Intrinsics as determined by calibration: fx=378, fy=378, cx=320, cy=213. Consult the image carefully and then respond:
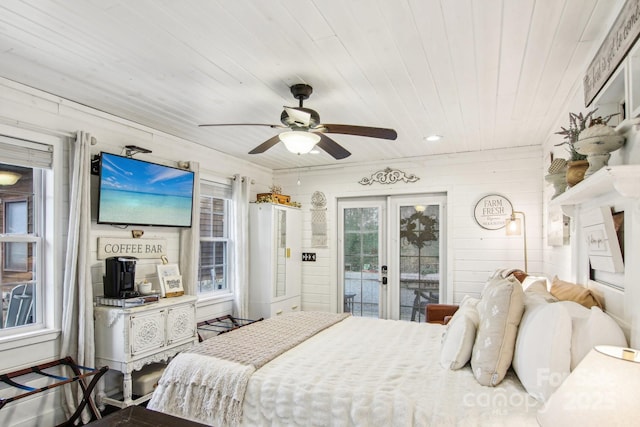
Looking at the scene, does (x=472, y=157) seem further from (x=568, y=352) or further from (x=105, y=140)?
(x=105, y=140)

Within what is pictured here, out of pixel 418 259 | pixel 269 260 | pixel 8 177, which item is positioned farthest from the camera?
pixel 418 259

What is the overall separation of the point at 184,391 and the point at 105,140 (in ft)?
7.41

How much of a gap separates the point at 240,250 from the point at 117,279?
5.71ft

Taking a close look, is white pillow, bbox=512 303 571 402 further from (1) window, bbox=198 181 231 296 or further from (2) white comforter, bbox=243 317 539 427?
(1) window, bbox=198 181 231 296

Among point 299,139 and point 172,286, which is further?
point 172,286

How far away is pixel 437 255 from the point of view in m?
4.85

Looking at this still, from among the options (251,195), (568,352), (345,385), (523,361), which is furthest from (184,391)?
(251,195)

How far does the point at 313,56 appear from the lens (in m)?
2.24

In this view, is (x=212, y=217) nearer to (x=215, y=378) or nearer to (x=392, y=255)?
(x=392, y=255)

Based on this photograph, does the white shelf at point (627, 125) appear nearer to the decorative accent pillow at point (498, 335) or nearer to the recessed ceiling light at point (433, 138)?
the decorative accent pillow at point (498, 335)

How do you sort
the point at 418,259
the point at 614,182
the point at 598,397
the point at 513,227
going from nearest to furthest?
the point at 598,397, the point at 614,182, the point at 513,227, the point at 418,259

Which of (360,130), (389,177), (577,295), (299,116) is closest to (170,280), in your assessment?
(299,116)

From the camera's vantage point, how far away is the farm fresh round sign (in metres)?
4.44

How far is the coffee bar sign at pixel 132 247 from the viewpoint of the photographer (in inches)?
128
